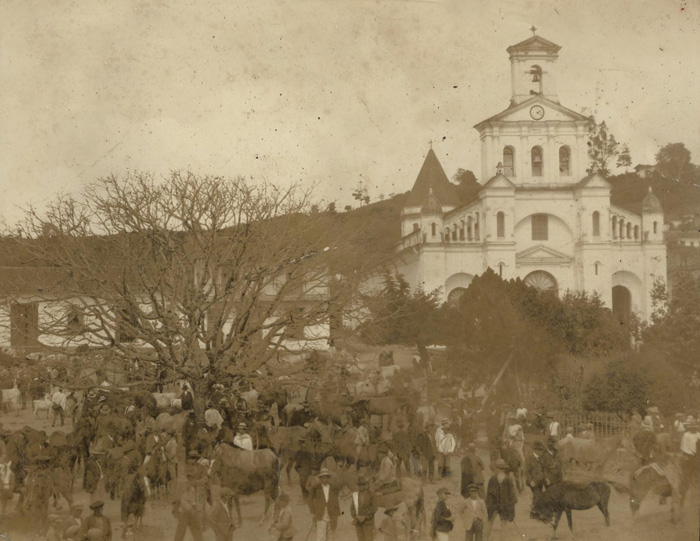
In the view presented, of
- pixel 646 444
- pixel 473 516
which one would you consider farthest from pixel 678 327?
pixel 473 516

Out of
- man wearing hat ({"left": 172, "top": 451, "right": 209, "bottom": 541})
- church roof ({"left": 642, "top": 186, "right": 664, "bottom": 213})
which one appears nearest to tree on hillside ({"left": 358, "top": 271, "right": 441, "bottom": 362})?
man wearing hat ({"left": 172, "top": 451, "right": 209, "bottom": 541})

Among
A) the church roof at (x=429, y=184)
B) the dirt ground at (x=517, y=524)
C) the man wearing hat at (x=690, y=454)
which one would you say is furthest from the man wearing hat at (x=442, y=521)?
the church roof at (x=429, y=184)

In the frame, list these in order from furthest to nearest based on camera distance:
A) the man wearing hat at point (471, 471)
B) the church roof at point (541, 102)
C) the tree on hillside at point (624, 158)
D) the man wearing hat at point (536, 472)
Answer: the tree on hillside at point (624, 158) < the church roof at point (541, 102) < the man wearing hat at point (536, 472) < the man wearing hat at point (471, 471)

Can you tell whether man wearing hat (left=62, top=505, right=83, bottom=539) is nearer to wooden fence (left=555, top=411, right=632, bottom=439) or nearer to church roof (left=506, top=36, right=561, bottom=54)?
wooden fence (left=555, top=411, right=632, bottom=439)

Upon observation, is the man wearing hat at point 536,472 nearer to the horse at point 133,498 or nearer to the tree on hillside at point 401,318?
the tree on hillside at point 401,318

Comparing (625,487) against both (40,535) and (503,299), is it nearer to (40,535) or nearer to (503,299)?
(503,299)

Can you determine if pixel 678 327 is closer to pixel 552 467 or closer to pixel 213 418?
pixel 552 467
